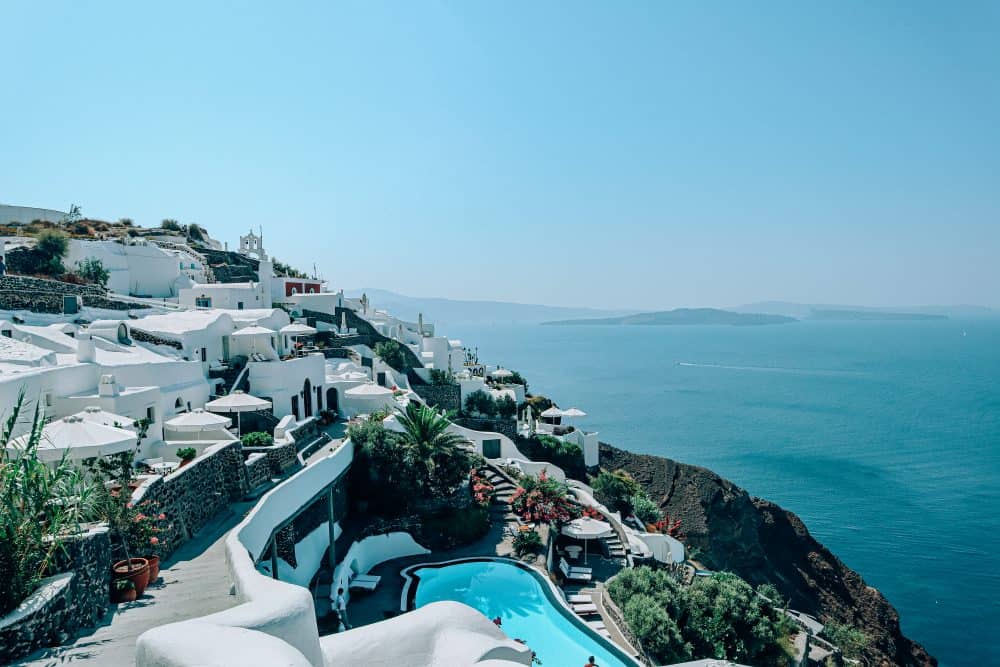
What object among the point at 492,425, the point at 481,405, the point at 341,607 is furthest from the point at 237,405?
the point at 481,405

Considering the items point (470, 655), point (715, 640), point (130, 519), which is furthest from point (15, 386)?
point (715, 640)

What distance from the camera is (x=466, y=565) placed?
59.2ft

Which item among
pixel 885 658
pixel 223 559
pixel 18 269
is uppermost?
pixel 18 269

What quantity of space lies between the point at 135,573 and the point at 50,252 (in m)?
30.3

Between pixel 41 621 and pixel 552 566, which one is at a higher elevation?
pixel 41 621

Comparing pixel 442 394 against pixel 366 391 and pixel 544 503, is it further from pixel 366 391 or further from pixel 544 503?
pixel 544 503

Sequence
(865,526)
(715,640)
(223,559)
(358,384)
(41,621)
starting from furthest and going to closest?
1. (865,526)
2. (358,384)
3. (715,640)
4. (223,559)
5. (41,621)

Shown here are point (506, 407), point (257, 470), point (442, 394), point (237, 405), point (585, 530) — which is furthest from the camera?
point (506, 407)

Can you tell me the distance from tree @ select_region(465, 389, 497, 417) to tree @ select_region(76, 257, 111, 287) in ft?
70.0

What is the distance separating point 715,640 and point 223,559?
12565 millimetres

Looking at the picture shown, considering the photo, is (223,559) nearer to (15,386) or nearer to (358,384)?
(15,386)

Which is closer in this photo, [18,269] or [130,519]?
[130,519]

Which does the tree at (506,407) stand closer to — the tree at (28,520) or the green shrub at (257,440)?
the green shrub at (257,440)

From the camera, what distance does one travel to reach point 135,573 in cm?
878
